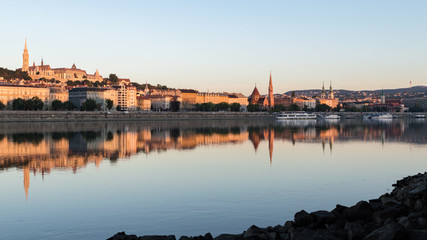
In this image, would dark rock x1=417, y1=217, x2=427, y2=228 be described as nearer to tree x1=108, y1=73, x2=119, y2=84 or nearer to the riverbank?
the riverbank

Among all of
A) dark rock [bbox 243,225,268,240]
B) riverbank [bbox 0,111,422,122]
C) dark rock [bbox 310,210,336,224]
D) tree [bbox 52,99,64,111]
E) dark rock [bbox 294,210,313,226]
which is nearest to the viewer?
dark rock [bbox 243,225,268,240]

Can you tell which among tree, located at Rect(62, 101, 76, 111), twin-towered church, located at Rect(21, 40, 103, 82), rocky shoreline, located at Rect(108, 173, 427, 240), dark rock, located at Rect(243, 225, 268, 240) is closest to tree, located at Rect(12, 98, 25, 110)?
tree, located at Rect(62, 101, 76, 111)

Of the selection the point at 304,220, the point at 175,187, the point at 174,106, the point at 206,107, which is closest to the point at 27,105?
the point at 174,106

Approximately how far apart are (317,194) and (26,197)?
731cm

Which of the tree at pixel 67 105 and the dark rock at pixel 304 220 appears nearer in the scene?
the dark rock at pixel 304 220

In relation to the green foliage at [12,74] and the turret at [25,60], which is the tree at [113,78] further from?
the green foliage at [12,74]

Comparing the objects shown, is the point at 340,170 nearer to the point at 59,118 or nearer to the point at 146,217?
the point at 146,217

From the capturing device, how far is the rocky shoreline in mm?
5801

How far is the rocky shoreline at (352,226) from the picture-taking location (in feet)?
19.0

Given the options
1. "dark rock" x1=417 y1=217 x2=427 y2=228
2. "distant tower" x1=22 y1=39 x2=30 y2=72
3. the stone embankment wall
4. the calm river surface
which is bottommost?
the calm river surface

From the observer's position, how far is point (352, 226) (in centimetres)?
665

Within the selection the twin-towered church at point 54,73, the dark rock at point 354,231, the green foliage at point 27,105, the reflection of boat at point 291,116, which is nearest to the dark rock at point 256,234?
the dark rock at point 354,231

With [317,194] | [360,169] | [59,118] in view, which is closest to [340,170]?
[360,169]

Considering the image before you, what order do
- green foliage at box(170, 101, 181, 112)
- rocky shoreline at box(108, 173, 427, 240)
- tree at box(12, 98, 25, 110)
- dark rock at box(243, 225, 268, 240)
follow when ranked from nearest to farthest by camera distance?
rocky shoreline at box(108, 173, 427, 240) → dark rock at box(243, 225, 268, 240) → tree at box(12, 98, 25, 110) → green foliage at box(170, 101, 181, 112)
